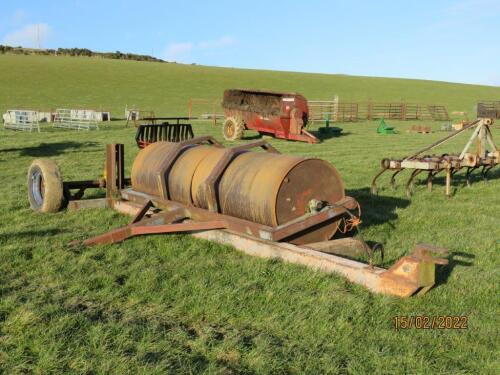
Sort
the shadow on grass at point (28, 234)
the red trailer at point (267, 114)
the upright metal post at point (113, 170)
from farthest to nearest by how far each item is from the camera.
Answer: the red trailer at point (267, 114)
the upright metal post at point (113, 170)
the shadow on grass at point (28, 234)

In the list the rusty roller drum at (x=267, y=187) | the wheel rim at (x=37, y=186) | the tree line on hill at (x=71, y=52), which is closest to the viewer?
the rusty roller drum at (x=267, y=187)

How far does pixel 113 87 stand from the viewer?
193 ft

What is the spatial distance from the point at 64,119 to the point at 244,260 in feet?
86.0

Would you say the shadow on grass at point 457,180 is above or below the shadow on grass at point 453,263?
above

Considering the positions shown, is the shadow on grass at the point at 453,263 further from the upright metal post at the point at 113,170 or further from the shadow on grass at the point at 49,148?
the shadow on grass at the point at 49,148

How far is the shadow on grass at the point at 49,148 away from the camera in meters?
15.4

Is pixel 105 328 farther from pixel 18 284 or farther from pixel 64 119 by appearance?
pixel 64 119

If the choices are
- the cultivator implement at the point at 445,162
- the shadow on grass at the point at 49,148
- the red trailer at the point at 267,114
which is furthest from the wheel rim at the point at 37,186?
the red trailer at the point at 267,114

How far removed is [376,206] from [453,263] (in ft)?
9.86

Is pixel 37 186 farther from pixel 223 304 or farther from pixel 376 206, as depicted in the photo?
pixel 376 206

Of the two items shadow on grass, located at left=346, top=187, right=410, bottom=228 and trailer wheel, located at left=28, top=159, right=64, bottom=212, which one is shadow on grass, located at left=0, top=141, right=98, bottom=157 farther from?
shadow on grass, located at left=346, top=187, right=410, bottom=228

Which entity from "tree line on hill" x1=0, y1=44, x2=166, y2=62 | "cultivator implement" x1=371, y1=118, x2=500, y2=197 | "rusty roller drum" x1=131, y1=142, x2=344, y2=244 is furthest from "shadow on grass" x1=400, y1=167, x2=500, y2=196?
"tree line on hill" x1=0, y1=44, x2=166, y2=62

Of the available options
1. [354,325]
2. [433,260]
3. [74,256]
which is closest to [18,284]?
[74,256]

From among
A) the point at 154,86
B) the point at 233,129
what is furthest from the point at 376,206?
the point at 154,86
